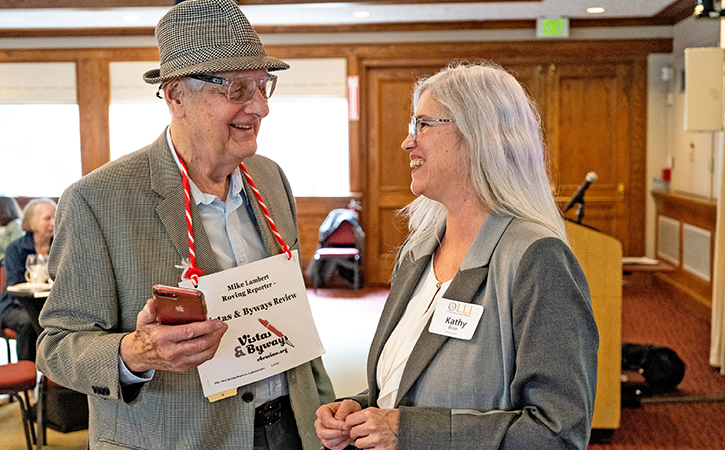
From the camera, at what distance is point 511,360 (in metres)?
1.22

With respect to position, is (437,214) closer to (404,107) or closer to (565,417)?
(565,417)

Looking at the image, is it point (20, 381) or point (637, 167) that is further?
point (637, 167)

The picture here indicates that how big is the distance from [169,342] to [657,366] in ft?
12.8

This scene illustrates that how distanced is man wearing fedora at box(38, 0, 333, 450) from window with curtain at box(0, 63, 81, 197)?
284 inches

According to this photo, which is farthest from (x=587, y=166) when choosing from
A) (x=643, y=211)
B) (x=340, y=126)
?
(x=340, y=126)

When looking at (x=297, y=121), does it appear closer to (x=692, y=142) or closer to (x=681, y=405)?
(x=692, y=142)

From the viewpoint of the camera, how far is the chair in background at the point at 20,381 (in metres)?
3.24

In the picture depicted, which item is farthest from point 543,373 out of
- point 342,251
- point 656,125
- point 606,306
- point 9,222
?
point 656,125

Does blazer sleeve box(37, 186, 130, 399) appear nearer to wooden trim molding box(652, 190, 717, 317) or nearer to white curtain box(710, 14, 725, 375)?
white curtain box(710, 14, 725, 375)

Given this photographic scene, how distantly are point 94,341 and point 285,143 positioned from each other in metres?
6.82

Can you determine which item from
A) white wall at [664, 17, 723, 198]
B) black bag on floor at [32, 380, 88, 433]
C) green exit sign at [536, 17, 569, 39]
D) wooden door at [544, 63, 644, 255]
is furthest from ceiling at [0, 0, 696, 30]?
black bag on floor at [32, 380, 88, 433]

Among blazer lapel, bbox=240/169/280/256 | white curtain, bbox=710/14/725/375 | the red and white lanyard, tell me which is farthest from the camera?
white curtain, bbox=710/14/725/375

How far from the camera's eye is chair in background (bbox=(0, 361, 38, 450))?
3240 millimetres

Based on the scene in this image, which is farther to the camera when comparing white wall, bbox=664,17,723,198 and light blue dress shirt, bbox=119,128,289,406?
white wall, bbox=664,17,723,198
